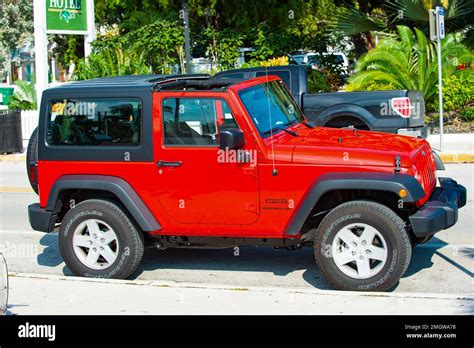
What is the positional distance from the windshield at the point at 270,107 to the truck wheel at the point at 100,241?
1617mm

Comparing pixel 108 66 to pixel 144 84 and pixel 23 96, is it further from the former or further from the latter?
pixel 144 84

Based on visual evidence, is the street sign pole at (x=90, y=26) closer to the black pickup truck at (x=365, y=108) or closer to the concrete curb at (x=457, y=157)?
the black pickup truck at (x=365, y=108)

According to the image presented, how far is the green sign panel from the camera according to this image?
22984 mm

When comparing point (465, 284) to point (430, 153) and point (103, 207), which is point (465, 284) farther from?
point (103, 207)

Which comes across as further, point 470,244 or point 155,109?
point 470,244

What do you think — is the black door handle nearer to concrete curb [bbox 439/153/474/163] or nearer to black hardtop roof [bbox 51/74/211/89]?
black hardtop roof [bbox 51/74/211/89]

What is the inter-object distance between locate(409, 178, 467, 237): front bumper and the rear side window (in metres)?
2.77

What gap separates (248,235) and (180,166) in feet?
3.02

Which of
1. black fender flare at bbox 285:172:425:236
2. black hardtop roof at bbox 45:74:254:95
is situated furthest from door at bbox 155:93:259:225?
black fender flare at bbox 285:172:425:236

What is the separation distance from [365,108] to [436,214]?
708 centimetres

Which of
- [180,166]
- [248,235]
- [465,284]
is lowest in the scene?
[465,284]

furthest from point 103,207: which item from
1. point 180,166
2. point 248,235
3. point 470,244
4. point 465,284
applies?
point 470,244

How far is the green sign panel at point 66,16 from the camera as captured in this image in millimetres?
22984

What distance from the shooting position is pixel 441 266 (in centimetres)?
832
